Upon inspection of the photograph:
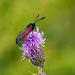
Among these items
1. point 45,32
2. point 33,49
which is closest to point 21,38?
point 33,49

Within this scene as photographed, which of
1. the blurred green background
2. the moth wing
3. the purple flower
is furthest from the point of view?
the blurred green background

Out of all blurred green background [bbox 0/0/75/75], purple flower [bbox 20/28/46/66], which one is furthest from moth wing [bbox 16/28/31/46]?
blurred green background [bbox 0/0/75/75]

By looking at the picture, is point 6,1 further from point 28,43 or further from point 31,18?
point 28,43

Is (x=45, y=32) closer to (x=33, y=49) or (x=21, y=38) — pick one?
(x=33, y=49)

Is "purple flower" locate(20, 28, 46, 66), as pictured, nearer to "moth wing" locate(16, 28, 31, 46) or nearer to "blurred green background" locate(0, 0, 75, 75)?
"moth wing" locate(16, 28, 31, 46)

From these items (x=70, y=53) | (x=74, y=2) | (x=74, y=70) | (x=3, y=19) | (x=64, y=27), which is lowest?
(x=74, y=70)

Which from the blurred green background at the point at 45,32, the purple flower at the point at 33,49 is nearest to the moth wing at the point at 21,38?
the purple flower at the point at 33,49

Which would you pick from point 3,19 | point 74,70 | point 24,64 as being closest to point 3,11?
point 3,19

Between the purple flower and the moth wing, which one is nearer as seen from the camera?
the moth wing
